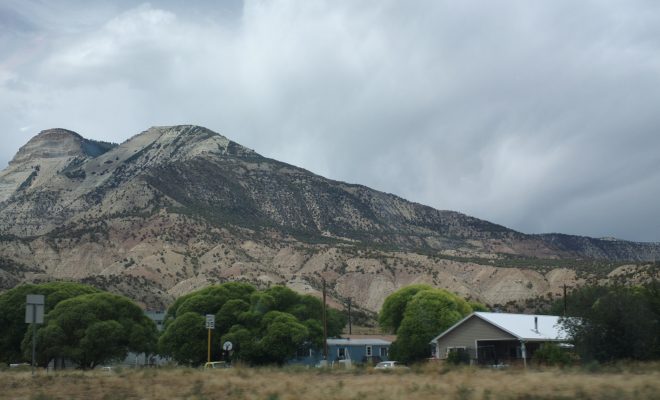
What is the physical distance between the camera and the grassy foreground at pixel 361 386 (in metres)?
17.8

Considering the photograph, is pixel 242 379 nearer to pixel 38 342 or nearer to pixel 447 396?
pixel 447 396

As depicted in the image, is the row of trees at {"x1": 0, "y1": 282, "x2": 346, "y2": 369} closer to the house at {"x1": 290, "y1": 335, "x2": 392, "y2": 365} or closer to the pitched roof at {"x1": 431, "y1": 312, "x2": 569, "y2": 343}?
the house at {"x1": 290, "y1": 335, "x2": 392, "y2": 365}

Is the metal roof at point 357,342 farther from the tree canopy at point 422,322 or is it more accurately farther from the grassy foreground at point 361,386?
the grassy foreground at point 361,386

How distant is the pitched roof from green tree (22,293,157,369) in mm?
24097

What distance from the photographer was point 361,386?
21.6 m

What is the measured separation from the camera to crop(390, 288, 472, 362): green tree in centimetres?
6106

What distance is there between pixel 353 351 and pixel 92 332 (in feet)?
87.5

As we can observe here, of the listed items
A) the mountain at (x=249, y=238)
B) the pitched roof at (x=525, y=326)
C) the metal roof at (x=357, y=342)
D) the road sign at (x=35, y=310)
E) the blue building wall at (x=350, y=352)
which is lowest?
the blue building wall at (x=350, y=352)

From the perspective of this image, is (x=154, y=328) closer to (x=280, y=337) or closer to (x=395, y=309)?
(x=280, y=337)

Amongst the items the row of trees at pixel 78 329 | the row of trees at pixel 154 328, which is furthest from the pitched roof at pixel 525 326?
the row of trees at pixel 78 329

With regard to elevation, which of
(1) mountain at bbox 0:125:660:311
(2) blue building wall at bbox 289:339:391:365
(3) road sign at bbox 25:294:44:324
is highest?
(1) mountain at bbox 0:125:660:311

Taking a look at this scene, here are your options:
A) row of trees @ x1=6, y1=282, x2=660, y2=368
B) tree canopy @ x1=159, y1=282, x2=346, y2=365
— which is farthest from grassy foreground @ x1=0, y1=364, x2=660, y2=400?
tree canopy @ x1=159, y1=282, x2=346, y2=365

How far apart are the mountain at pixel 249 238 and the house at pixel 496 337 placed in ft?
120

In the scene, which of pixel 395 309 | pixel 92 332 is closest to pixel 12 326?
pixel 92 332
